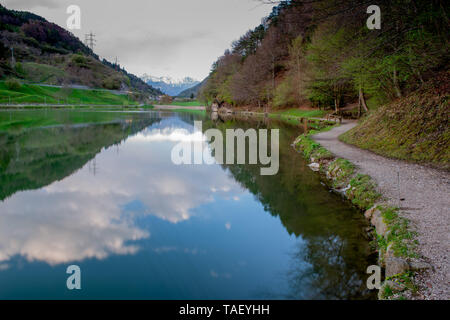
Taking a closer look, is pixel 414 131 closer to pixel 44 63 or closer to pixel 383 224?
pixel 383 224

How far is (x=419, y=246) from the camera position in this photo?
15.3ft

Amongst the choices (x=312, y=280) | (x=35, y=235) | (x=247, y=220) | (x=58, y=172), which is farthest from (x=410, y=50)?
(x=58, y=172)

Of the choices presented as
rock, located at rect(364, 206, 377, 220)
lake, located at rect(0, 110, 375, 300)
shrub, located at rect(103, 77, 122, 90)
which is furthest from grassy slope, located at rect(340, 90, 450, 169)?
shrub, located at rect(103, 77, 122, 90)

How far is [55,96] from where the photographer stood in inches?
3506

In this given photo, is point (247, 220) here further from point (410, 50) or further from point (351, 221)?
point (410, 50)

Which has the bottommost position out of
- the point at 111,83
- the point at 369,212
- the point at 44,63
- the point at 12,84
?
the point at 369,212

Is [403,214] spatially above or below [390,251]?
above

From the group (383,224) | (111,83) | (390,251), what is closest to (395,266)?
(390,251)

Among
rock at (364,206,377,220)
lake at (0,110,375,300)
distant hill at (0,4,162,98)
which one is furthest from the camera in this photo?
distant hill at (0,4,162,98)

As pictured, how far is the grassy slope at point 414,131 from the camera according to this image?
1033 centimetres

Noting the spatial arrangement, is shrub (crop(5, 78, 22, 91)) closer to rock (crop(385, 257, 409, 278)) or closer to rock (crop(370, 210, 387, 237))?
rock (crop(370, 210, 387, 237))

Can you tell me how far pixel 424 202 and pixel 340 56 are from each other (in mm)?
10336

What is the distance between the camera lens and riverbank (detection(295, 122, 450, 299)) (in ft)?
12.8

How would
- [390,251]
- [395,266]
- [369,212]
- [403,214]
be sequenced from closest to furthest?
[395,266]
[390,251]
[403,214]
[369,212]
